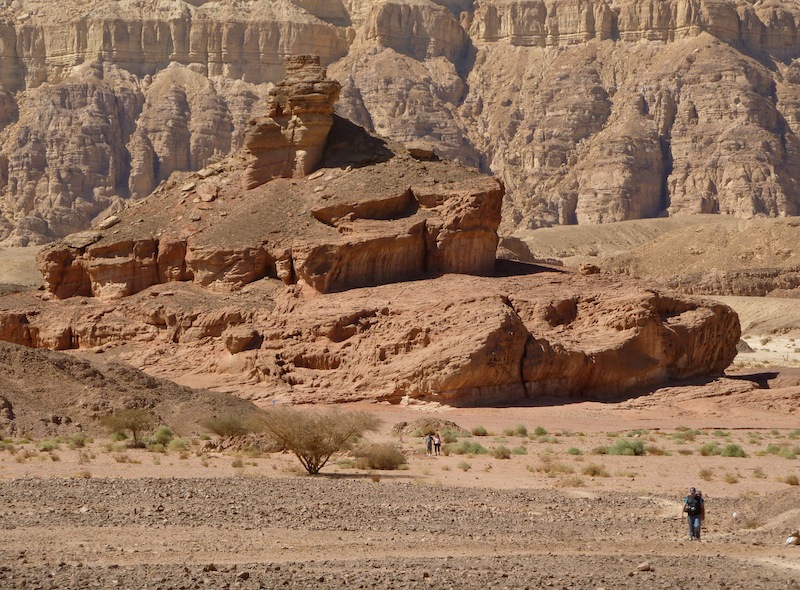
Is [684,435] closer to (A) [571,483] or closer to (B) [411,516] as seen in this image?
(A) [571,483]

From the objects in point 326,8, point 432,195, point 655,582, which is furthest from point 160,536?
point 326,8

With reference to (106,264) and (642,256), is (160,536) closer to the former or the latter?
(106,264)

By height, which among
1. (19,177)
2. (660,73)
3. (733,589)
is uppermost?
(733,589)

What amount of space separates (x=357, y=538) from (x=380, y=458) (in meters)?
10.5

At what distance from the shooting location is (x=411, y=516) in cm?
2547

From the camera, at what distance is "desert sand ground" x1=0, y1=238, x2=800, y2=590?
19438mm

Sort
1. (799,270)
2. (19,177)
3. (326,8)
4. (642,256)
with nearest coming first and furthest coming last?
(799,270) < (642,256) < (19,177) < (326,8)

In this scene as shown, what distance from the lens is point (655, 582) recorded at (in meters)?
19.2

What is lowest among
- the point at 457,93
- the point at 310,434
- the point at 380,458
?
the point at 457,93

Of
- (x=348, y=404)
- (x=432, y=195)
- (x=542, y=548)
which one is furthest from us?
(x=432, y=195)

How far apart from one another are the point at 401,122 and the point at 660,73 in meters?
24.9

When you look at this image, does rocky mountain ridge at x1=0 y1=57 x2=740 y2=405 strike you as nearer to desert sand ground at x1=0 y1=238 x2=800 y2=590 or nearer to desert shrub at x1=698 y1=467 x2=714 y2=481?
desert sand ground at x1=0 y1=238 x2=800 y2=590

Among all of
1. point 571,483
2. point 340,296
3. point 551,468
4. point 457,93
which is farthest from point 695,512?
point 457,93

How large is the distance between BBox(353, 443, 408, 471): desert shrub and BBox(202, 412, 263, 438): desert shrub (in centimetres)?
266
